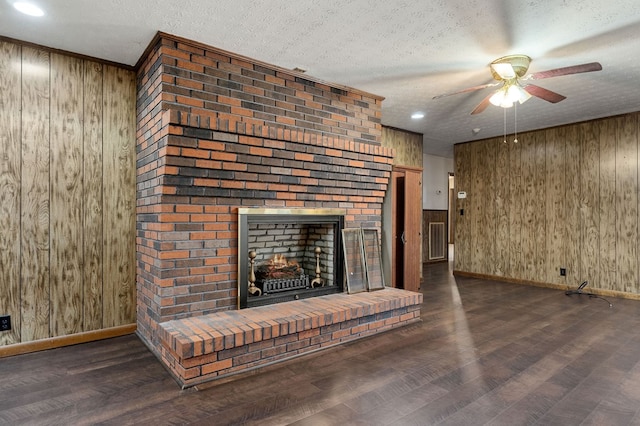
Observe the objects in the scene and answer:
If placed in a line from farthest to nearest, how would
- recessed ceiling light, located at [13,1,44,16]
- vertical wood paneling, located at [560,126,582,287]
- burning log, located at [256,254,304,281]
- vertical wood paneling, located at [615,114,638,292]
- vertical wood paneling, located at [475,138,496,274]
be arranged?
vertical wood paneling, located at [475,138,496,274] < vertical wood paneling, located at [560,126,582,287] < vertical wood paneling, located at [615,114,638,292] < burning log, located at [256,254,304,281] < recessed ceiling light, located at [13,1,44,16]

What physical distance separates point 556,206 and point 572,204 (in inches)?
8.3

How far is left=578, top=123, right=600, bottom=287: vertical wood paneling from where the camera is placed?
16.9 feet

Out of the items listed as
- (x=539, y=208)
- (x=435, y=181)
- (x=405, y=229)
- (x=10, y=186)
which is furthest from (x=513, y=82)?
(x=435, y=181)

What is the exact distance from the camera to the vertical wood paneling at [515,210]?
596cm

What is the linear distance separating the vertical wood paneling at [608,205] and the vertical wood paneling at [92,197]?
6.09 metres

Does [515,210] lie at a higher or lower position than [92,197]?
lower

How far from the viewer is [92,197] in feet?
10.4

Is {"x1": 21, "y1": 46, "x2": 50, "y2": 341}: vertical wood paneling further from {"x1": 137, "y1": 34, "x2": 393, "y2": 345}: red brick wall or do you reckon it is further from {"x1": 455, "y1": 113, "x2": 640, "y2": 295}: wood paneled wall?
{"x1": 455, "y1": 113, "x2": 640, "y2": 295}: wood paneled wall

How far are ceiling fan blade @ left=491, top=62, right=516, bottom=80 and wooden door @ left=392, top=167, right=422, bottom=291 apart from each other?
6.30ft

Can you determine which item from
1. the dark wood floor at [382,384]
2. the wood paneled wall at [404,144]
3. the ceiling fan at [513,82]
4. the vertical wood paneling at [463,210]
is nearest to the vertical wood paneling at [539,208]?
the vertical wood paneling at [463,210]

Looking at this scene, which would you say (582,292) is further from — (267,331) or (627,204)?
(267,331)

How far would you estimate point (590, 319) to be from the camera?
3.85 metres

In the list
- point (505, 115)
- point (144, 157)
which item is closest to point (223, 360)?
point (144, 157)

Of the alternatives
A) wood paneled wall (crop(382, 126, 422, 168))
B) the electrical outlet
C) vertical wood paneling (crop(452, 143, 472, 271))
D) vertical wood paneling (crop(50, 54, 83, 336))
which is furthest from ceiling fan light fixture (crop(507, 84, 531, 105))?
the electrical outlet
